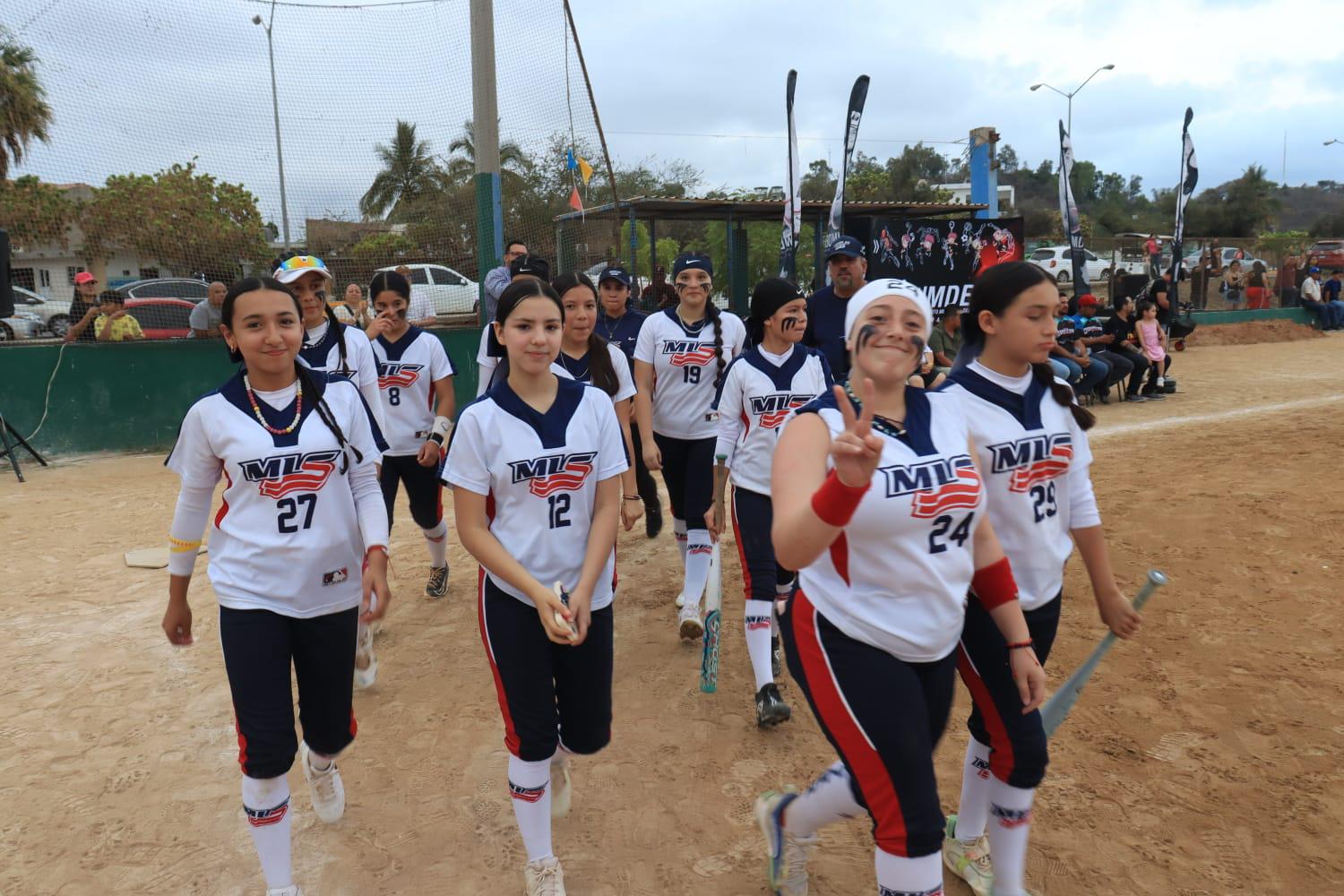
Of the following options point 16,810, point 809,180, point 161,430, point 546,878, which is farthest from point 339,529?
point 809,180

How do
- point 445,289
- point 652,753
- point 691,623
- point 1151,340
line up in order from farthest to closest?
1. point 1151,340
2. point 445,289
3. point 691,623
4. point 652,753

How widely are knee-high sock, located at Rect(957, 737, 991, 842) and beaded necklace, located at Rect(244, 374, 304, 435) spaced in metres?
2.53

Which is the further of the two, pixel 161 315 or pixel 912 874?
pixel 161 315

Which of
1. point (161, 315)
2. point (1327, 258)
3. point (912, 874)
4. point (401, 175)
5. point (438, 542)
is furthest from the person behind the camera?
point (1327, 258)

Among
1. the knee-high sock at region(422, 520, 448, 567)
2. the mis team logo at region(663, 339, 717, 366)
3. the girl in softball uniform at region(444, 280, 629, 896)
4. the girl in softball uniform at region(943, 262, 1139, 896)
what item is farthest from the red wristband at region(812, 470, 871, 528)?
the knee-high sock at region(422, 520, 448, 567)

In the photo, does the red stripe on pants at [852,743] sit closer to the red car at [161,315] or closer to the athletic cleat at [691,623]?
the athletic cleat at [691,623]

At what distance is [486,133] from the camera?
37.4 ft

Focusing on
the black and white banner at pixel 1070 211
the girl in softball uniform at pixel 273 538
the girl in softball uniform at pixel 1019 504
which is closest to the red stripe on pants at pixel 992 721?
the girl in softball uniform at pixel 1019 504

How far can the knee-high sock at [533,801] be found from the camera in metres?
3.11

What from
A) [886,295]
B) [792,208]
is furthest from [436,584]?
[792,208]

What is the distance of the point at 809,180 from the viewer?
4797cm

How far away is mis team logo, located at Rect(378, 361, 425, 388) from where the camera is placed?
18.8 ft

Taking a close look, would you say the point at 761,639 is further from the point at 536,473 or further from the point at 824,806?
the point at 536,473

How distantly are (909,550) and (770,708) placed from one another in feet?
7.15
